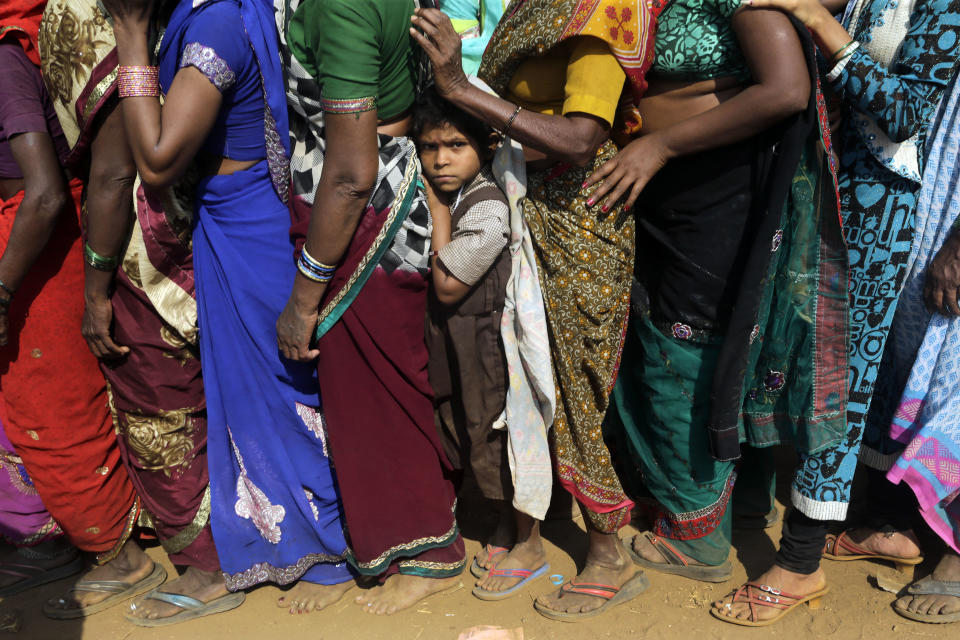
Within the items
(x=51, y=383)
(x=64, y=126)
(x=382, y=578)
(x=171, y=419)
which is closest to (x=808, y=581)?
(x=382, y=578)

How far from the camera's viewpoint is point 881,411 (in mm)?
3047

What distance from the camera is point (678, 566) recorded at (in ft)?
10.2

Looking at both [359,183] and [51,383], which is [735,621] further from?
[51,383]

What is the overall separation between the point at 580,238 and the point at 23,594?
9.35ft

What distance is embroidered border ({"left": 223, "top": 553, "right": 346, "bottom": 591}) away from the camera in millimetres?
3059

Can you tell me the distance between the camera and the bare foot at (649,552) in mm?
3107

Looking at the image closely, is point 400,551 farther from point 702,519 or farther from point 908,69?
point 908,69

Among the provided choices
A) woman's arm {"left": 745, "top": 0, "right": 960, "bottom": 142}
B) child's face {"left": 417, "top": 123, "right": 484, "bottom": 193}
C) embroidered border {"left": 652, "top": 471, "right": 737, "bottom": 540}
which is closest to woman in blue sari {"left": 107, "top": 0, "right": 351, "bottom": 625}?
child's face {"left": 417, "top": 123, "right": 484, "bottom": 193}

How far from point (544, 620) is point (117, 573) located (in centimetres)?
185

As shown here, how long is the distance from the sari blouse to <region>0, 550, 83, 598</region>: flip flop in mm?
2039

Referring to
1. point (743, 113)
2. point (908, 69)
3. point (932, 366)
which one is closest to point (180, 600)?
point (743, 113)

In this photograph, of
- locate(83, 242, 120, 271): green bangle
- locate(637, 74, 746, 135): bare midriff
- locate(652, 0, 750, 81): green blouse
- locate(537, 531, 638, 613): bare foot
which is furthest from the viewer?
locate(537, 531, 638, 613): bare foot

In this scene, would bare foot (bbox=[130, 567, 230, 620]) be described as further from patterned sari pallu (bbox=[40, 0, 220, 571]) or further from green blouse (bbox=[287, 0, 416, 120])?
green blouse (bbox=[287, 0, 416, 120])

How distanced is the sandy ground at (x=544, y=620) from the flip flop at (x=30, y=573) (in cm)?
6
